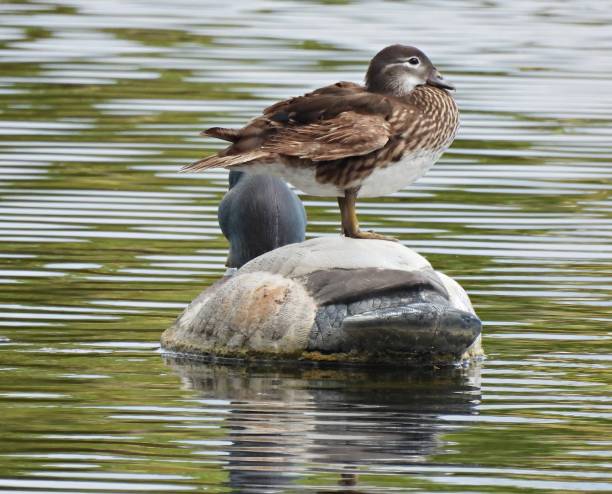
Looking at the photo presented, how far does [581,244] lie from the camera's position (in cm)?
1387

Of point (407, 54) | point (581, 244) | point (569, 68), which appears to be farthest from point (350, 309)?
point (569, 68)

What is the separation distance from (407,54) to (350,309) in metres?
1.44

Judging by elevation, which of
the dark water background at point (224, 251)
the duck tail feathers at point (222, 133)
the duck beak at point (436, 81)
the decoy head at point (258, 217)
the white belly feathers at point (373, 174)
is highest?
the duck beak at point (436, 81)

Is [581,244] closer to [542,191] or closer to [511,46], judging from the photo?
[542,191]

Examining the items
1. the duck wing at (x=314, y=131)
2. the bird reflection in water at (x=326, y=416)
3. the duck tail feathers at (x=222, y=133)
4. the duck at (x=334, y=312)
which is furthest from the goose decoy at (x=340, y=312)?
the duck tail feathers at (x=222, y=133)

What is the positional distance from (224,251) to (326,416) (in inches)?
172

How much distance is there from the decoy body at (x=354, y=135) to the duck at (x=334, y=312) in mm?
354

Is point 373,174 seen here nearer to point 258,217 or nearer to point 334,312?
point 334,312

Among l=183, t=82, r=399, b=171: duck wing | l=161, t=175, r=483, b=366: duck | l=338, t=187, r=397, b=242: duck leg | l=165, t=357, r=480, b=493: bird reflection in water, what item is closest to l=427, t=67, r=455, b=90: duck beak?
l=183, t=82, r=399, b=171: duck wing

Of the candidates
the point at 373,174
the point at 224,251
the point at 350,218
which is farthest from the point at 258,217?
the point at 224,251

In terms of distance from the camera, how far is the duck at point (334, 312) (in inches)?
408

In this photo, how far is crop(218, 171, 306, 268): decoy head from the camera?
459 inches

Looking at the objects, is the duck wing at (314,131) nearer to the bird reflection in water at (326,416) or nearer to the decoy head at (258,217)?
the decoy head at (258,217)

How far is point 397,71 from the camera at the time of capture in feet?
35.7
